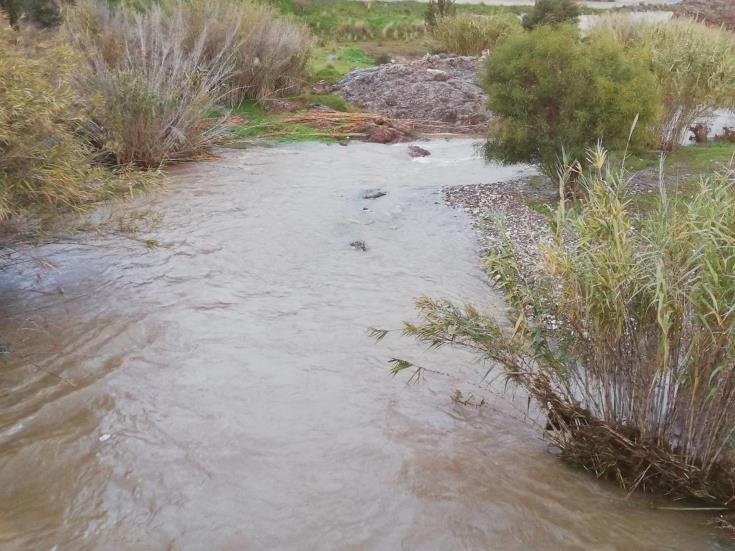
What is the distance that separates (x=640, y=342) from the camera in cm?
431

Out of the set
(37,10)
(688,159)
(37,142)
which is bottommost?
(688,159)

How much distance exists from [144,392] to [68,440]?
0.80 m

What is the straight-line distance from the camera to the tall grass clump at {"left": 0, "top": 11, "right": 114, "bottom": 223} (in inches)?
218

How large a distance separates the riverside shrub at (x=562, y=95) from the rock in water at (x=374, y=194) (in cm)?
214

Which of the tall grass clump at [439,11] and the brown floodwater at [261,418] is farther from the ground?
the tall grass clump at [439,11]

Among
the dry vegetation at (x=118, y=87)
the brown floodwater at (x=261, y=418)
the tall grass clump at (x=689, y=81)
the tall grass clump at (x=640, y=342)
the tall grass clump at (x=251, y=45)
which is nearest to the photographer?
the tall grass clump at (x=640, y=342)

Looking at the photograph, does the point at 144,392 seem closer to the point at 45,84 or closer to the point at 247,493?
the point at 247,493

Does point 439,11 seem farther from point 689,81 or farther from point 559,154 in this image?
point 559,154

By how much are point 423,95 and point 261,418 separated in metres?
14.0

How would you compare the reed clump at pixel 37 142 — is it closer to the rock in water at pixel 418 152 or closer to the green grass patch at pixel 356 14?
the rock in water at pixel 418 152

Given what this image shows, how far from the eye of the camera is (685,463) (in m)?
4.16

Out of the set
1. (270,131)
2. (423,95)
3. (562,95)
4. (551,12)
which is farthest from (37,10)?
(551,12)

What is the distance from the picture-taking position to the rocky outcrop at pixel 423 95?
16.8m

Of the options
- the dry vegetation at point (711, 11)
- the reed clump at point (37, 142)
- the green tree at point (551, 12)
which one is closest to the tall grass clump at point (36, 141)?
the reed clump at point (37, 142)
